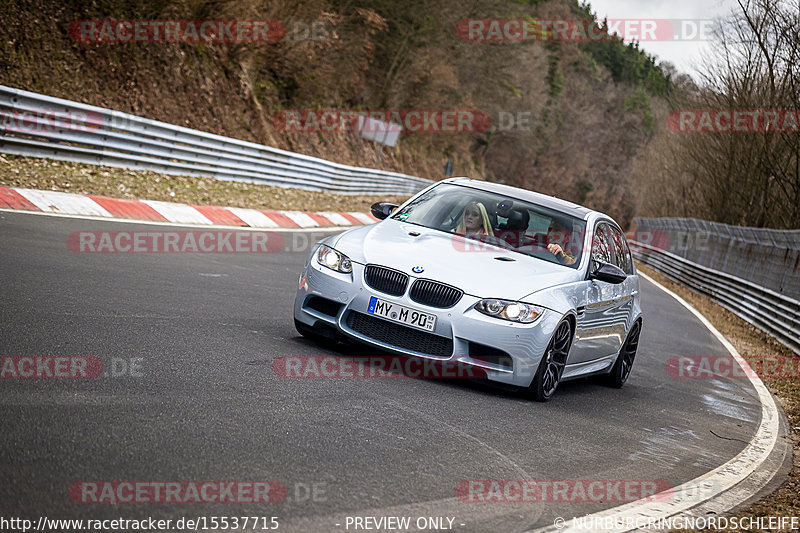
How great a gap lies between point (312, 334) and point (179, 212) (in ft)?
30.2

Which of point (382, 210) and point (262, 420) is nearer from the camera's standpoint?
point (262, 420)

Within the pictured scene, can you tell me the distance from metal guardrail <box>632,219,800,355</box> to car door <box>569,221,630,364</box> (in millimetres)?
8169

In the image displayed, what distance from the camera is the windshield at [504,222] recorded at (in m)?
8.39

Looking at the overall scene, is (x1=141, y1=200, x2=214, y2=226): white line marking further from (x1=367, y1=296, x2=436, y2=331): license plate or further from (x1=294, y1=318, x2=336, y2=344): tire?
(x1=367, y1=296, x2=436, y2=331): license plate

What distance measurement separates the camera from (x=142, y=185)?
1864 centimetres

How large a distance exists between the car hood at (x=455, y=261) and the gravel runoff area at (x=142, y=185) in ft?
27.7

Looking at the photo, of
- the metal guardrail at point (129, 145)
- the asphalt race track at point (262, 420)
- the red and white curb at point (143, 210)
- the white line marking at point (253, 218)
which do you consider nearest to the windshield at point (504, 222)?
the asphalt race track at point (262, 420)

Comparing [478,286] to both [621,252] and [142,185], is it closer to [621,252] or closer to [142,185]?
[621,252]

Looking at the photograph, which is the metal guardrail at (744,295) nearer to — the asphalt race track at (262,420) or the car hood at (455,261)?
the asphalt race track at (262,420)

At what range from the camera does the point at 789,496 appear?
20.3 ft

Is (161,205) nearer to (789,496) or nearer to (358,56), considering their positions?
(789,496)

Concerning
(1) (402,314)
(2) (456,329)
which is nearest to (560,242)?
(2) (456,329)

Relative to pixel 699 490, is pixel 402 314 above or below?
above

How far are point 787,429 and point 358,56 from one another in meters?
38.0
